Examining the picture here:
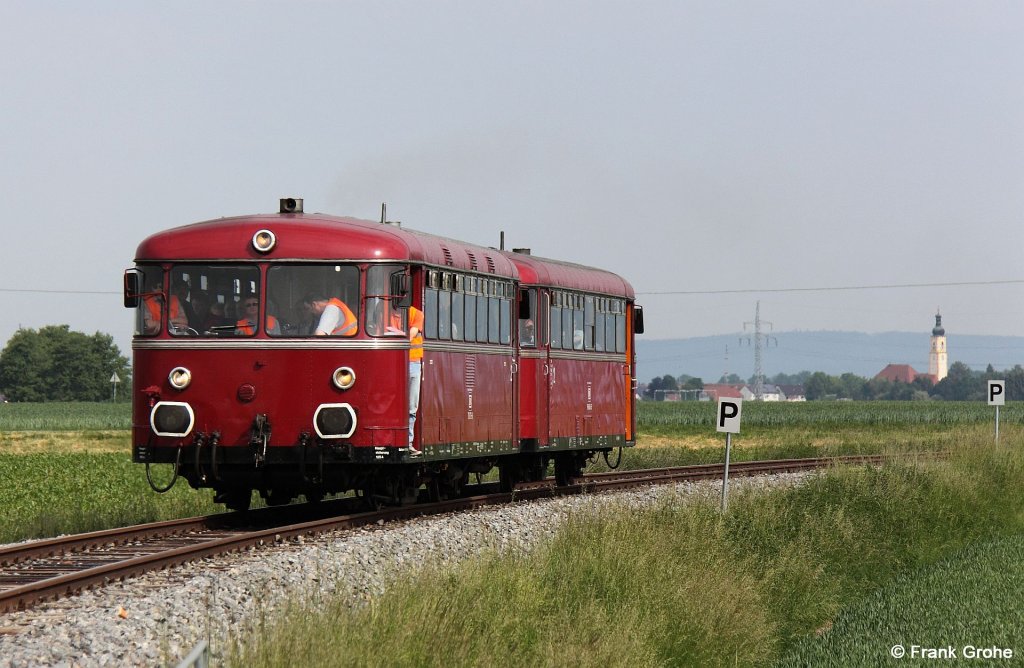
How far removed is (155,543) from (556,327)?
26.5 feet

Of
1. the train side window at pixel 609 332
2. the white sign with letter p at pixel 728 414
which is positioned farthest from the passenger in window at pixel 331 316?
the train side window at pixel 609 332

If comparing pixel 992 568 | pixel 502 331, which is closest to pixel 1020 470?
pixel 992 568

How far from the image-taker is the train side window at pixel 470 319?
19078mm

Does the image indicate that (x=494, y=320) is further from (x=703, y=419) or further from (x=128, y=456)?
(x=703, y=419)

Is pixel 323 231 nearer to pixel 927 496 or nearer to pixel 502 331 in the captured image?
pixel 502 331

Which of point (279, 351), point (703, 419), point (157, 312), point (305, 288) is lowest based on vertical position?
point (703, 419)

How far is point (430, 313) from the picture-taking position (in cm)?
1775

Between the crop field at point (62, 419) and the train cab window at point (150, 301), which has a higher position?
the train cab window at point (150, 301)

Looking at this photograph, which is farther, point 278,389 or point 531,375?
point 531,375

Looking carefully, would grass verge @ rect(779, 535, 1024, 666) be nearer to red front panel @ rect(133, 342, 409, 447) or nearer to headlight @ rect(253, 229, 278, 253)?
red front panel @ rect(133, 342, 409, 447)

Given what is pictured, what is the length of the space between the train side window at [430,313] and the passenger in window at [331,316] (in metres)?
1.04

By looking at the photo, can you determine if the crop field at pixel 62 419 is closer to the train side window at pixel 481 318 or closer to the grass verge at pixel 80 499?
the grass verge at pixel 80 499

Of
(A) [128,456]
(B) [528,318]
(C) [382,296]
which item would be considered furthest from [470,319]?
(A) [128,456]

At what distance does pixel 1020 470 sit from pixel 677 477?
19.1 feet
